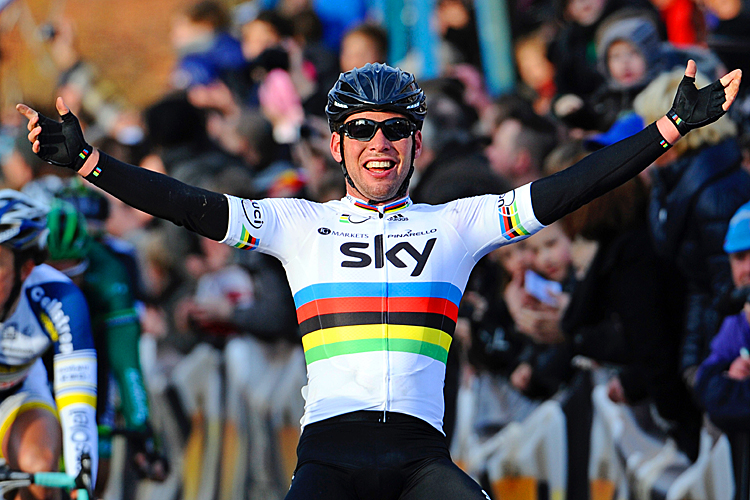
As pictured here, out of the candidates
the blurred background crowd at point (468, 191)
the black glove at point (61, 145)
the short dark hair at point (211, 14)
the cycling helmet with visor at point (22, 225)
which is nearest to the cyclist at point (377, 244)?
the black glove at point (61, 145)

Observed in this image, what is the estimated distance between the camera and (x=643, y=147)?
411 centimetres

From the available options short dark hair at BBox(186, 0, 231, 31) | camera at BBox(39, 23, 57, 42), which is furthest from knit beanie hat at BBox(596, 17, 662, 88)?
camera at BBox(39, 23, 57, 42)

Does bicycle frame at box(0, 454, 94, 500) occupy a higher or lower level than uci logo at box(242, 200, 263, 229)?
lower

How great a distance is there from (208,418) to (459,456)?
3246 millimetres

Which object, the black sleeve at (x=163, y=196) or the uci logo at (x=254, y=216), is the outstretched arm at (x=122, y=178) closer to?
the black sleeve at (x=163, y=196)

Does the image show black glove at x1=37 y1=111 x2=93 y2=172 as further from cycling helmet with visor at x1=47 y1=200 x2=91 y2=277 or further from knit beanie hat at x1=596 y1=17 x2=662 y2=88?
knit beanie hat at x1=596 y1=17 x2=662 y2=88

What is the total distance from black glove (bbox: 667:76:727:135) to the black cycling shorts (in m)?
1.63

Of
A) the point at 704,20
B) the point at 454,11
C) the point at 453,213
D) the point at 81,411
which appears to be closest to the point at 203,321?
the point at 454,11

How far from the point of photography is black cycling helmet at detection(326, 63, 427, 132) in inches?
173

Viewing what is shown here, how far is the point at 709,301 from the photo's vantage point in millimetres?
7262

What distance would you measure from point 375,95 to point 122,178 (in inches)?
45.1

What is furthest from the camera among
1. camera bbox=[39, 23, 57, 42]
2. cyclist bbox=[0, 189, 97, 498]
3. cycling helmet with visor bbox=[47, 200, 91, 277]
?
camera bbox=[39, 23, 57, 42]

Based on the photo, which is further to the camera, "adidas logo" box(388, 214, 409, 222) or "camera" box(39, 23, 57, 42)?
"camera" box(39, 23, 57, 42)

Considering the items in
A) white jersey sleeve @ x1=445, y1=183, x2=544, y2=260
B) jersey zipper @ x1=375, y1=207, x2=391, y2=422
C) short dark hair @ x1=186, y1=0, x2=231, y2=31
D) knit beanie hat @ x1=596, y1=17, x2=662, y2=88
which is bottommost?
jersey zipper @ x1=375, y1=207, x2=391, y2=422
